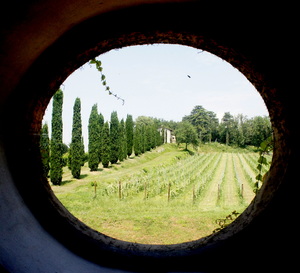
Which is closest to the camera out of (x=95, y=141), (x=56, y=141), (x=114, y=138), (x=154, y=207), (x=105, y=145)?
(x=154, y=207)

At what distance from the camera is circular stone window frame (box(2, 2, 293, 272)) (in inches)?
53.5

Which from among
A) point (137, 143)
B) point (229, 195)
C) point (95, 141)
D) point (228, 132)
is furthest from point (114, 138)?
point (228, 132)

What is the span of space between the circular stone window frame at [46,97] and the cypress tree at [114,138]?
30.4 metres

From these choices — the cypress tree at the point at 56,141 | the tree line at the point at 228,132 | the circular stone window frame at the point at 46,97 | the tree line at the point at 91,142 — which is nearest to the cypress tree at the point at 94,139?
the tree line at the point at 91,142

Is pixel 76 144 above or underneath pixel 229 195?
above

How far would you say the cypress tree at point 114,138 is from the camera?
31797mm

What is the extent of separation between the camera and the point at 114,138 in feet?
107

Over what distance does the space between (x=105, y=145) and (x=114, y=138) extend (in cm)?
308

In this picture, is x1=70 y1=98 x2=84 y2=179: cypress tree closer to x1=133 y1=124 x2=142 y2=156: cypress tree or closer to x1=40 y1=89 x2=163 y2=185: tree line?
x1=40 y1=89 x2=163 y2=185: tree line

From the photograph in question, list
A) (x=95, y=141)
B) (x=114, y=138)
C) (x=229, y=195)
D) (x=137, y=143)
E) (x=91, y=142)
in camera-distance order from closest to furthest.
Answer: (x=229, y=195), (x=91, y=142), (x=95, y=141), (x=114, y=138), (x=137, y=143)

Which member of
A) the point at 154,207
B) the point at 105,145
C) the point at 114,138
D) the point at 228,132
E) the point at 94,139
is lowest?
the point at 154,207

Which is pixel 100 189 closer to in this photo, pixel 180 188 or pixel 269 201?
pixel 180 188

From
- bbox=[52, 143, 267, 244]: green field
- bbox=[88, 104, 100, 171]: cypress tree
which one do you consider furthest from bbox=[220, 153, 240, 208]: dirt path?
bbox=[88, 104, 100, 171]: cypress tree

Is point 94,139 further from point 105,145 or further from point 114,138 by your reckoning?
point 114,138
